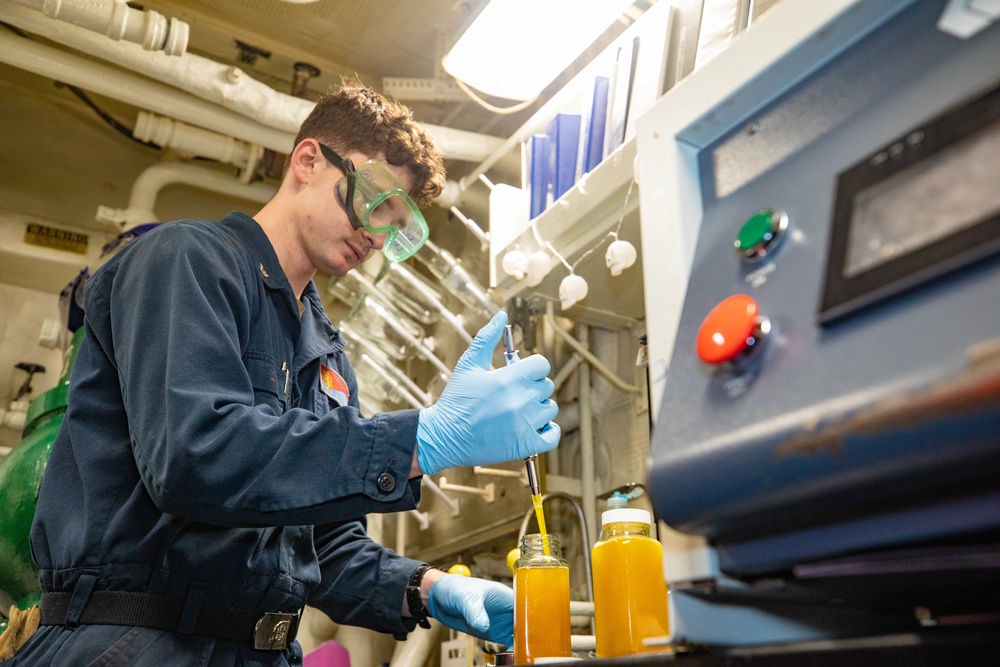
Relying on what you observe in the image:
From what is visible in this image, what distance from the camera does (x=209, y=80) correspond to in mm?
2682

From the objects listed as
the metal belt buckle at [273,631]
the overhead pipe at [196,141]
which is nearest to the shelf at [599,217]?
the metal belt buckle at [273,631]

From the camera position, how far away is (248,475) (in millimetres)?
1021

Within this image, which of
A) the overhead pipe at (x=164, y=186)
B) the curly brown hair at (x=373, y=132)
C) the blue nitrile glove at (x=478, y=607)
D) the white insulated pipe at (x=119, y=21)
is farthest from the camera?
the overhead pipe at (x=164, y=186)

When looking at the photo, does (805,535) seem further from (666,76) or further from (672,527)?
(666,76)

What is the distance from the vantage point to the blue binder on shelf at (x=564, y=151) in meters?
1.93

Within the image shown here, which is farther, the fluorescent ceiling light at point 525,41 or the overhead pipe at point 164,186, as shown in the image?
the overhead pipe at point 164,186

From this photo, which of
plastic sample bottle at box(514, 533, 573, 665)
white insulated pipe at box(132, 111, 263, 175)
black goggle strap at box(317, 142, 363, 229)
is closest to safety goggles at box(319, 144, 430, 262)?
black goggle strap at box(317, 142, 363, 229)

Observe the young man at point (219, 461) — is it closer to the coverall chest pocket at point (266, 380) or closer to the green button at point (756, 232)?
the coverall chest pocket at point (266, 380)

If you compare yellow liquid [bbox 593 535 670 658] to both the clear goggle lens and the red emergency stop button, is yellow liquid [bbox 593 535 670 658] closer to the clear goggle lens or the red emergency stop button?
the red emergency stop button

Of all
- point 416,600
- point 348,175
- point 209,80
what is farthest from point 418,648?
point 209,80

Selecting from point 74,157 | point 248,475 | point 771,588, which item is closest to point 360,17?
point 74,157

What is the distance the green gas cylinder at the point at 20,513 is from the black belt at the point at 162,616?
1.38 meters

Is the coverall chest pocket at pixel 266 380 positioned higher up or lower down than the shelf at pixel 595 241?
lower down

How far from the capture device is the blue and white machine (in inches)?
17.5
